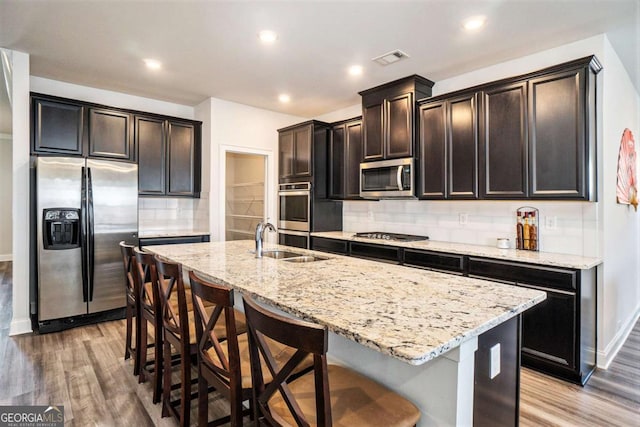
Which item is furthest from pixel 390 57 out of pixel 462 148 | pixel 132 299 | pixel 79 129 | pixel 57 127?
pixel 57 127

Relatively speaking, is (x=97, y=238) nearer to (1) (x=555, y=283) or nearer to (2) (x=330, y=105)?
(2) (x=330, y=105)

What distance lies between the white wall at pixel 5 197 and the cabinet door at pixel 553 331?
9.64 metres

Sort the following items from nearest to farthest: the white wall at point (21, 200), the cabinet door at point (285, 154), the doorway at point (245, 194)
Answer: the white wall at point (21, 200)
the cabinet door at point (285, 154)
the doorway at point (245, 194)

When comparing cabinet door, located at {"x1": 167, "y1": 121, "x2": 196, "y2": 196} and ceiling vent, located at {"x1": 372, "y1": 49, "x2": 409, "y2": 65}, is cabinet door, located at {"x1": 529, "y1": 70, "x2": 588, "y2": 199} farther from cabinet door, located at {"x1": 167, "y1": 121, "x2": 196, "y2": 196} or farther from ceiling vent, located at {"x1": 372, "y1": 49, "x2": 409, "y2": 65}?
cabinet door, located at {"x1": 167, "y1": 121, "x2": 196, "y2": 196}

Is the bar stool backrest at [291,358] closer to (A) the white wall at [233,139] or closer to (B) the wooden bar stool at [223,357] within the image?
(B) the wooden bar stool at [223,357]

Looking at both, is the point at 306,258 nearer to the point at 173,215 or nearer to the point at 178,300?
the point at 178,300

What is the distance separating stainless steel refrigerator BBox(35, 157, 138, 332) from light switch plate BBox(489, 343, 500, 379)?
3857mm

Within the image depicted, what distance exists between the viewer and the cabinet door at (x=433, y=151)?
358 cm

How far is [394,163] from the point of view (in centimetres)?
393

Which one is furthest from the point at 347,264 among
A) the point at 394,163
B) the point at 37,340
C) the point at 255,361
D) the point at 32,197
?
the point at 32,197

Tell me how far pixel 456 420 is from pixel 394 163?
3.08 meters

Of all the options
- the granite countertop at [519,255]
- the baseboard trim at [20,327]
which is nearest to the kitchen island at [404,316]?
the granite countertop at [519,255]

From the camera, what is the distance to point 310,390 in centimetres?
129

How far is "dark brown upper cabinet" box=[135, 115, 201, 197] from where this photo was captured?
4.39m
